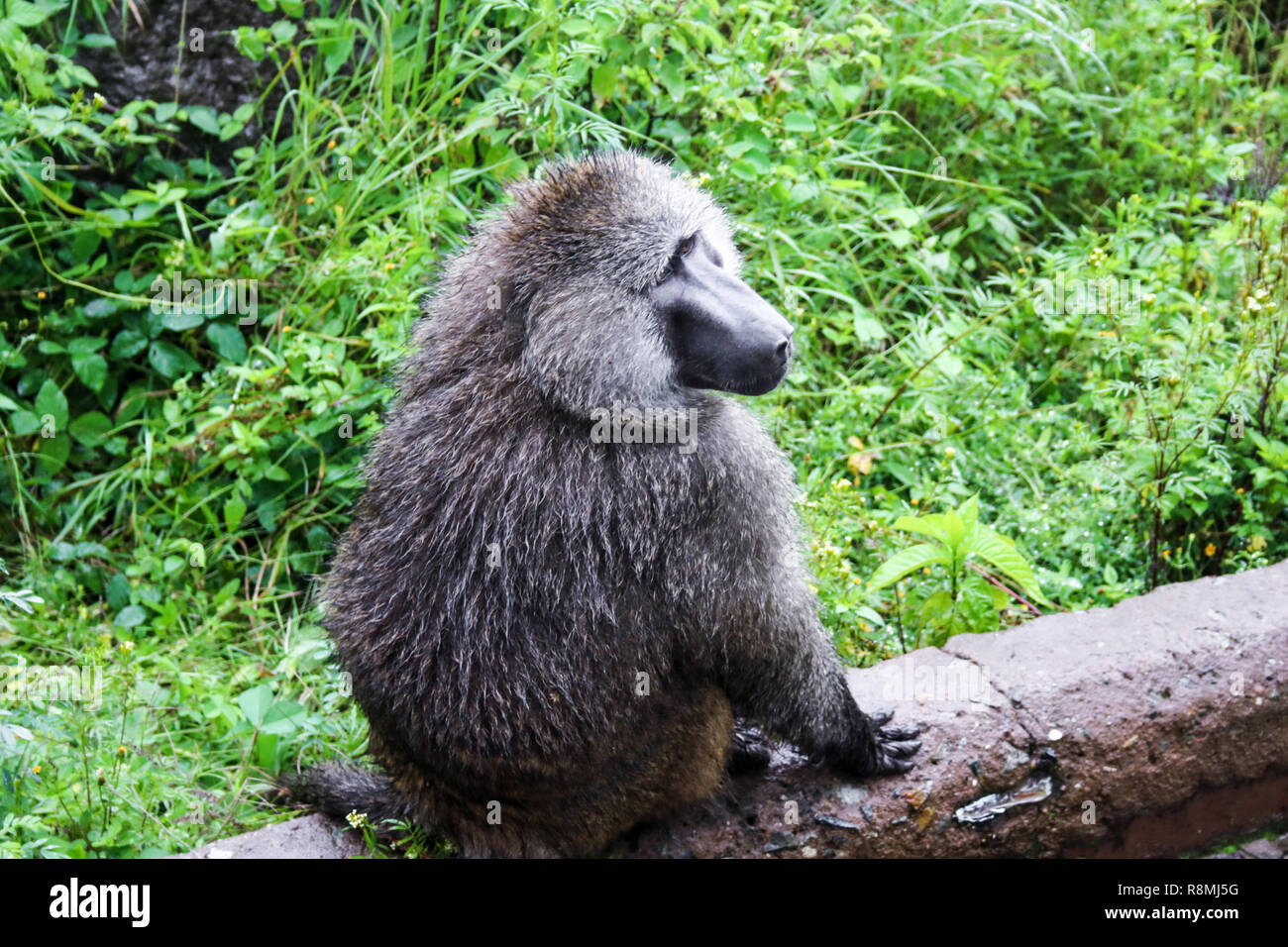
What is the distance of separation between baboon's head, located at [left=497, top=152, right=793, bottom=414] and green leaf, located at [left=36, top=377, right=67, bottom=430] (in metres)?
2.61

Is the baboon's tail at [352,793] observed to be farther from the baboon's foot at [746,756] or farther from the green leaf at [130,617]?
the green leaf at [130,617]

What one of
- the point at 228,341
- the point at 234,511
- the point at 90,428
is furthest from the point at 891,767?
the point at 90,428

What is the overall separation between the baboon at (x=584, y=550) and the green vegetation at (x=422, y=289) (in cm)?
93

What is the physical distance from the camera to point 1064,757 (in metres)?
3.63

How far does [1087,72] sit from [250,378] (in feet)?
15.0

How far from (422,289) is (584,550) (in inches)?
67.2

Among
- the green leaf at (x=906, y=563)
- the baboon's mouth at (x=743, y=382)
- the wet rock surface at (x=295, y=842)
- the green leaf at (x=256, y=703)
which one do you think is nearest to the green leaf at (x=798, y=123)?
the green leaf at (x=906, y=563)

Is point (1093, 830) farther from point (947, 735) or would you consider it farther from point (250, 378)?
point (250, 378)

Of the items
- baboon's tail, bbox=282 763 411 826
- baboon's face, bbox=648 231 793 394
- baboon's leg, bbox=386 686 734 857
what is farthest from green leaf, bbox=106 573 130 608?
baboon's face, bbox=648 231 793 394

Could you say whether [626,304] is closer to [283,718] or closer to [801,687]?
[801,687]

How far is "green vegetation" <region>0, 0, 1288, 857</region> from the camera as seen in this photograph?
15.1 ft

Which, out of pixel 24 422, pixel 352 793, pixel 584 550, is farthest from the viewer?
pixel 24 422

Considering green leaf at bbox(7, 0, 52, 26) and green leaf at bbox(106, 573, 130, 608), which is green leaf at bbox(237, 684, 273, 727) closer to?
green leaf at bbox(106, 573, 130, 608)
